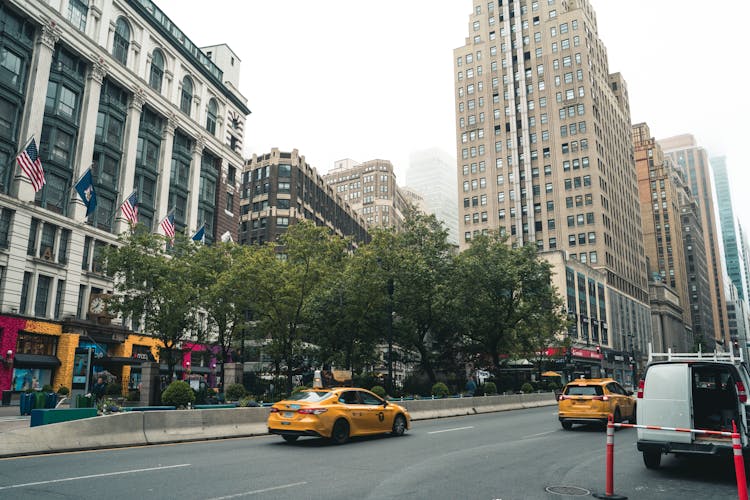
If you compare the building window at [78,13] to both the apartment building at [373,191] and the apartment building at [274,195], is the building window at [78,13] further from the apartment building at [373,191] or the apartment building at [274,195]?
the apartment building at [373,191]

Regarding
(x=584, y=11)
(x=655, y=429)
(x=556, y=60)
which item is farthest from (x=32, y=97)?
(x=584, y=11)

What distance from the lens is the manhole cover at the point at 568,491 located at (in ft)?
28.2

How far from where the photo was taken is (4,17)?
36312 mm

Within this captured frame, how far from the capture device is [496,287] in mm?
39438

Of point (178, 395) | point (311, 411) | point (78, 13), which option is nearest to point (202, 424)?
point (178, 395)

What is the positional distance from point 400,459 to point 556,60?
99.6 metres

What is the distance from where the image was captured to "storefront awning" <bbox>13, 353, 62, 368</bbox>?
34.6 m

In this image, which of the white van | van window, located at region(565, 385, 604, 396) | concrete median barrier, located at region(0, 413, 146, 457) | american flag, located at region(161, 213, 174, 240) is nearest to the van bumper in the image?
the white van

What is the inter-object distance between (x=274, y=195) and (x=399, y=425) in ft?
239

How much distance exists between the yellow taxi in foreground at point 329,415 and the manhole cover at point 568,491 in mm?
6426

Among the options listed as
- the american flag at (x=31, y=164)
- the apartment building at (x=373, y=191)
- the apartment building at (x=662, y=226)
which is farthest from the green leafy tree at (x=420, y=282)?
the apartment building at (x=373, y=191)

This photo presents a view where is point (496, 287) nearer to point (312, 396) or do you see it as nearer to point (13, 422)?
point (312, 396)

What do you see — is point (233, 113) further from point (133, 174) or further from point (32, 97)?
point (32, 97)

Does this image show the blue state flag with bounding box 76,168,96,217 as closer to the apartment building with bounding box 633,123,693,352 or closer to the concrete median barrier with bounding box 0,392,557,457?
the concrete median barrier with bounding box 0,392,557,457
